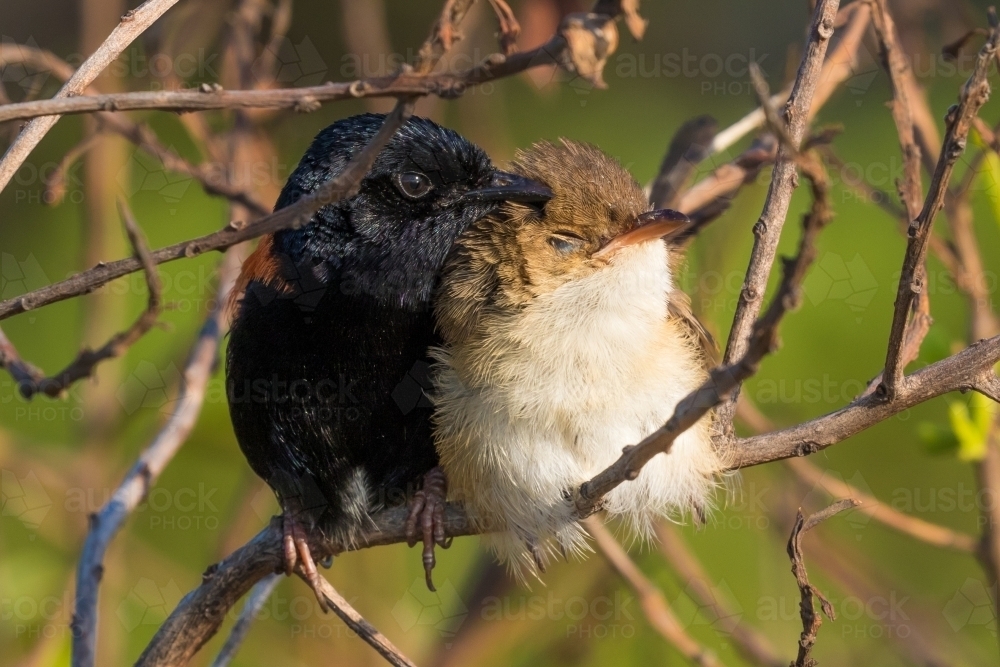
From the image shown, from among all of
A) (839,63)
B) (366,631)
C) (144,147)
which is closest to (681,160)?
(839,63)

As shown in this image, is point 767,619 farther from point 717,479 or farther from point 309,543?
point 309,543

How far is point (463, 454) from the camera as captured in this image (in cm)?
258

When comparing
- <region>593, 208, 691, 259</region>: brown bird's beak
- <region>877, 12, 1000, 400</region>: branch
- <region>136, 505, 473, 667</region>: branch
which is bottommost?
<region>136, 505, 473, 667</region>: branch

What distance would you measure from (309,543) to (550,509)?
0.66 meters

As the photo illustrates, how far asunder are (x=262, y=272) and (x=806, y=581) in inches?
62.0

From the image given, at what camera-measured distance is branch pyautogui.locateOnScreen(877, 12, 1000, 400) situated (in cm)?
173

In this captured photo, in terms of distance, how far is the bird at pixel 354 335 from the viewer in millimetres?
2764

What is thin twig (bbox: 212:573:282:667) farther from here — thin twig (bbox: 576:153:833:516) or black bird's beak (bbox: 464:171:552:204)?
thin twig (bbox: 576:153:833:516)

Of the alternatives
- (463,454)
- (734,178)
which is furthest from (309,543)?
(734,178)

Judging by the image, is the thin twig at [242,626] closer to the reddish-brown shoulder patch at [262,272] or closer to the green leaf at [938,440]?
Result: the reddish-brown shoulder patch at [262,272]

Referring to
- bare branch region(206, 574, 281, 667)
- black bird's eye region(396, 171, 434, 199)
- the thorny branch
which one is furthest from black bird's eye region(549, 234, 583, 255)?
bare branch region(206, 574, 281, 667)

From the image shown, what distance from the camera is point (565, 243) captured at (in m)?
2.56

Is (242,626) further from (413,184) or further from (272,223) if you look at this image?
(272,223)

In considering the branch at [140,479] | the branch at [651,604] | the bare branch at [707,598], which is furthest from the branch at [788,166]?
the branch at [140,479]
